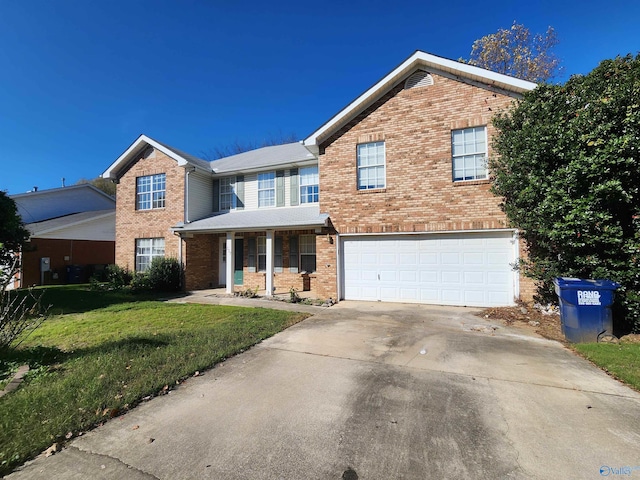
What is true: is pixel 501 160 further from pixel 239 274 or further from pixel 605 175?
pixel 239 274

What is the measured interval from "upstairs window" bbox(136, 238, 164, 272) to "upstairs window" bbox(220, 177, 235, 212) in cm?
358

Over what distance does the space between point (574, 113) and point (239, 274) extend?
13.6 meters

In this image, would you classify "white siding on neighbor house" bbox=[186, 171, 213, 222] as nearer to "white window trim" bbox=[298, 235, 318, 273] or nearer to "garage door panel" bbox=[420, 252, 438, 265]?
"white window trim" bbox=[298, 235, 318, 273]

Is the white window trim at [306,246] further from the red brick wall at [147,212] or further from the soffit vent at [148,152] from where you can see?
the soffit vent at [148,152]

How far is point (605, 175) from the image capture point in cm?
654

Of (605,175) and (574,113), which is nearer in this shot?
(605,175)

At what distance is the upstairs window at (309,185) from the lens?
13.5 meters

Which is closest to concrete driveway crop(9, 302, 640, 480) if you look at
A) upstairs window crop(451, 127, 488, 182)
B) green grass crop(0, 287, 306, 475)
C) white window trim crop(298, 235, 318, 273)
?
green grass crop(0, 287, 306, 475)

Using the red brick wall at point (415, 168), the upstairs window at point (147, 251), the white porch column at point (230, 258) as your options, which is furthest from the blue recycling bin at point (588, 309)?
the upstairs window at point (147, 251)

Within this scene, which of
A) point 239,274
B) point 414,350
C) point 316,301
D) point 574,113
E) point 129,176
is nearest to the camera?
point 414,350

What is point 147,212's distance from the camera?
15.6 m

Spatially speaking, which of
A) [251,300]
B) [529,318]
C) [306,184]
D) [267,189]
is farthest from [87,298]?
[529,318]

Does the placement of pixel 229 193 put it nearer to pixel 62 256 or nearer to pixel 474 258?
pixel 474 258

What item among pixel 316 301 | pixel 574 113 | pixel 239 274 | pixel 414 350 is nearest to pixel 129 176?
pixel 239 274
